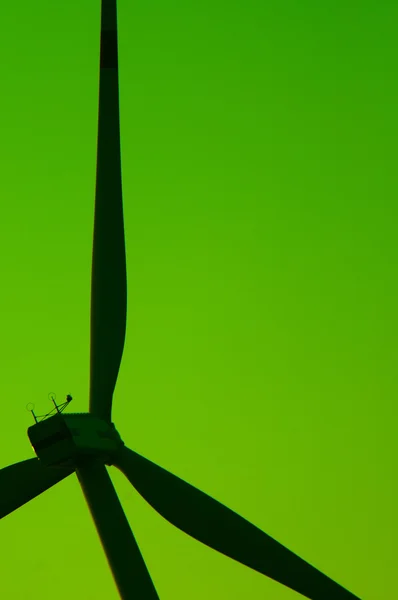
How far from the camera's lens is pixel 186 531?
1900 inches

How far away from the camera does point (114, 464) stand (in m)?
49.3

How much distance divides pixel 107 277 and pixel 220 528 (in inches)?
408

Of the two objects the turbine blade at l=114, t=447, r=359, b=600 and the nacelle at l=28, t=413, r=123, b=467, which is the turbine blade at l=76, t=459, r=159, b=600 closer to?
the nacelle at l=28, t=413, r=123, b=467

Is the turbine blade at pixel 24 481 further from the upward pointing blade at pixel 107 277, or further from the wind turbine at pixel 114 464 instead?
the upward pointing blade at pixel 107 277

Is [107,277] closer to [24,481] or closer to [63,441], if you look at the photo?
[63,441]

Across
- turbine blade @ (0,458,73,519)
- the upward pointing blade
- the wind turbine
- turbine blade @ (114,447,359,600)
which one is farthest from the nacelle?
the upward pointing blade

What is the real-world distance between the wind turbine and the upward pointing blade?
4 cm

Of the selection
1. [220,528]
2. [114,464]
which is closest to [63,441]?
[114,464]

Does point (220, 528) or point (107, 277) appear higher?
point (107, 277)

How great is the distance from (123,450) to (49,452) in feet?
13.0

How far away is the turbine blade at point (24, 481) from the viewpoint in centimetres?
4759

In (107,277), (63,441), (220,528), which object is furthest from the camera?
(107,277)

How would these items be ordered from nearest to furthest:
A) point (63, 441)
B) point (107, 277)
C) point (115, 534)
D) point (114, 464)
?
point (63, 441), point (115, 534), point (114, 464), point (107, 277)

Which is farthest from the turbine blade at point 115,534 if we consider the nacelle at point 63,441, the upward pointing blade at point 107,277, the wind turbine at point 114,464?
the upward pointing blade at point 107,277
